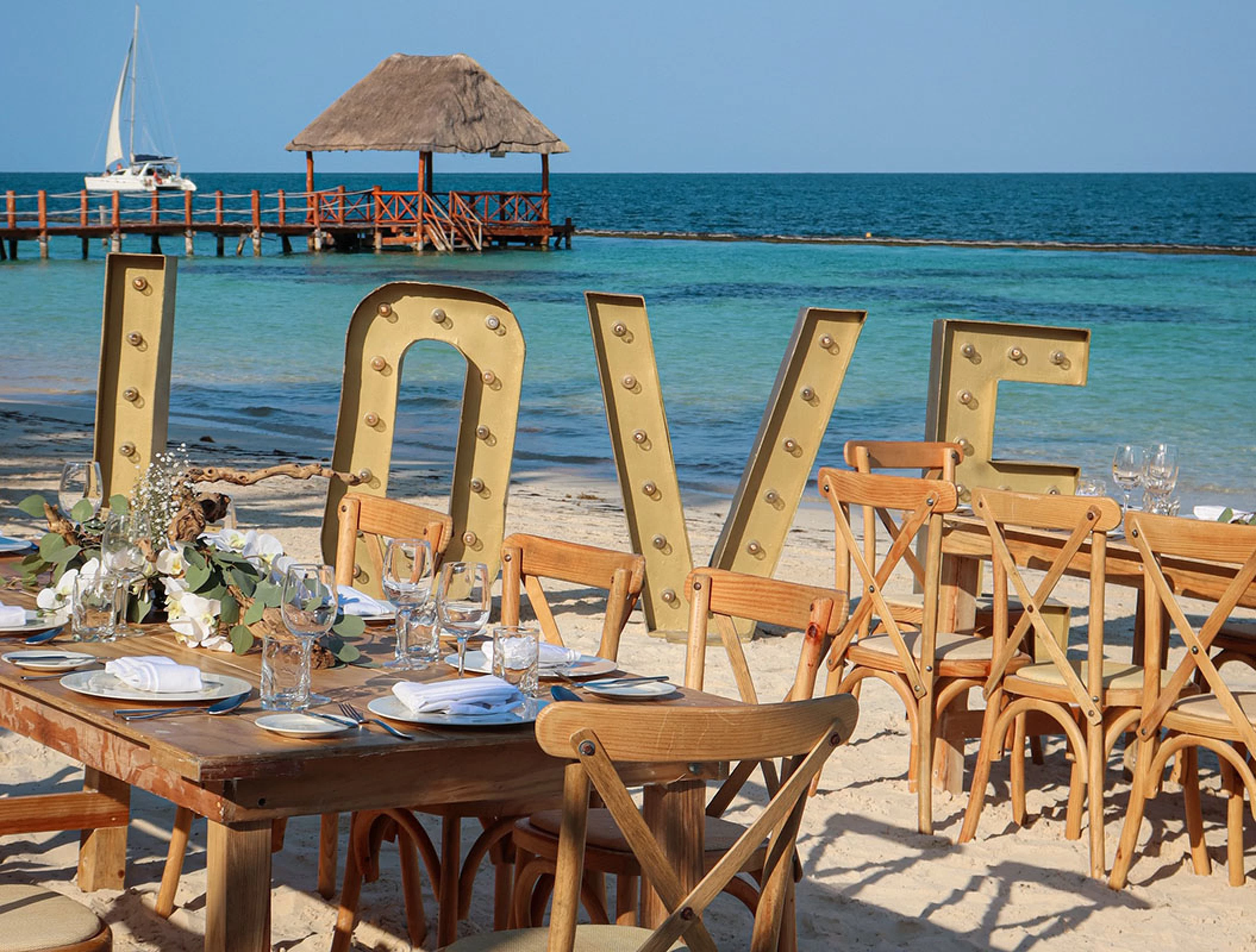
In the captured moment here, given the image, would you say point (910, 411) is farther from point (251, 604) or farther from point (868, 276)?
point (868, 276)

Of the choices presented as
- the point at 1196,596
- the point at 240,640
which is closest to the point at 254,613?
the point at 240,640

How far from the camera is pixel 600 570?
3547mm

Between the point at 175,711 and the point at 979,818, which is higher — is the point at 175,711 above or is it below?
above

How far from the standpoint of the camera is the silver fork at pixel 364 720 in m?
2.38

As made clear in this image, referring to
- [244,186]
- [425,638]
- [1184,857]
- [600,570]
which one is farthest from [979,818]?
[244,186]

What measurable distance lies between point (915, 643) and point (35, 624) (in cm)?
284

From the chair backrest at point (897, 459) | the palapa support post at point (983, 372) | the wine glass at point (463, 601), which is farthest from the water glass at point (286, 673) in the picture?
the palapa support post at point (983, 372)

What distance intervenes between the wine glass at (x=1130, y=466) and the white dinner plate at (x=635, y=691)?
8.96ft

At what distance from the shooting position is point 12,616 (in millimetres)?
3084

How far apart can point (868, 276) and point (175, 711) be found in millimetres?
36677

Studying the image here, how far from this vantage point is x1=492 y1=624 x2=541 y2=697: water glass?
2686 mm

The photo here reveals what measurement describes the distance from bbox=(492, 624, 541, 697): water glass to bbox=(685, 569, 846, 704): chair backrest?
0.66 meters

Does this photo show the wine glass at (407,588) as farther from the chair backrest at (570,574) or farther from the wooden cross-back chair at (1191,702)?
the wooden cross-back chair at (1191,702)

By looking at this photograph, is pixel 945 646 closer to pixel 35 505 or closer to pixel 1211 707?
pixel 1211 707
